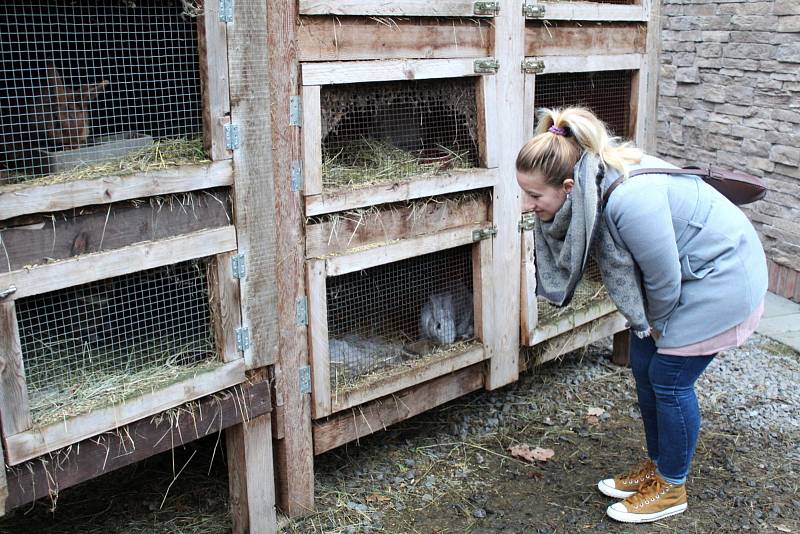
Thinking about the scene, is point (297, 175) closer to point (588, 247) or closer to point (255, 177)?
point (255, 177)

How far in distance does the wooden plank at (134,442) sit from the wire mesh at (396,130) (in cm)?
90

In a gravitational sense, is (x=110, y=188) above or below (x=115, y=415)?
above

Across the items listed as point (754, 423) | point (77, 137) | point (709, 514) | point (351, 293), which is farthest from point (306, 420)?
point (754, 423)

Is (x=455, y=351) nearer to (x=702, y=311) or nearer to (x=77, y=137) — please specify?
(x=702, y=311)

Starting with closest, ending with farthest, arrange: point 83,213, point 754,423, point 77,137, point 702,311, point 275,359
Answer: point 83,213 → point 77,137 → point 702,311 → point 275,359 → point 754,423

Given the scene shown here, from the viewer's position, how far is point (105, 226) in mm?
2701

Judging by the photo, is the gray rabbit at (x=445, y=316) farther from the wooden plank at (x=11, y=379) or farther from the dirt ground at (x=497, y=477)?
the wooden plank at (x=11, y=379)

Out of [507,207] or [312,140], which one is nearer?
[312,140]

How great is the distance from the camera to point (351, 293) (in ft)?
12.4

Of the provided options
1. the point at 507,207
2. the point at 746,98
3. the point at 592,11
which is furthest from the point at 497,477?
the point at 746,98

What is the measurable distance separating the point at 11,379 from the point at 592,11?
122 inches

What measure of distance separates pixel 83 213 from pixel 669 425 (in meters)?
2.23

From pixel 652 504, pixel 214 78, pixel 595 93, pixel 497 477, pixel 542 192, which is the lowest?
pixel 497 477

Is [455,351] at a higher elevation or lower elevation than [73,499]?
higher
